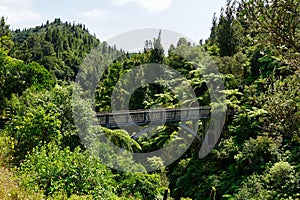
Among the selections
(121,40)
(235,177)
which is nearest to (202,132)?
(235,177)

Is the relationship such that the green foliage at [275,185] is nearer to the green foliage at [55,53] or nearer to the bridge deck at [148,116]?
the bridge deck at [148,116]

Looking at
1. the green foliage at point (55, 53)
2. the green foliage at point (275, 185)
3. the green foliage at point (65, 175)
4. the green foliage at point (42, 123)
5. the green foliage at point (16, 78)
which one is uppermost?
the green foliage at point (55, 53)

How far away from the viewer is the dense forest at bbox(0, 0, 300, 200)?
417cm

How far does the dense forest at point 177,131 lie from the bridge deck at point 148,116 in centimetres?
56

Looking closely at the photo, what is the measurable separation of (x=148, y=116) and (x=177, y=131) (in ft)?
14.6

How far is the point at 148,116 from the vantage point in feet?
39.9

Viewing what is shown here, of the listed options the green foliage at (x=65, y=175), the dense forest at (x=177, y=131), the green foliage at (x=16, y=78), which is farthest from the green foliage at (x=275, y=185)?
the green foliage at (x=16, y=78)

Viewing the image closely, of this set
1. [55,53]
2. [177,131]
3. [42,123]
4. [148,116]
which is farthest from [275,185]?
[55,53]

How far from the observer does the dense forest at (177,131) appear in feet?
13.7

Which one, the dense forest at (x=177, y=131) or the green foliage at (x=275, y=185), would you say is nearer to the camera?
the dense forest at (x=177, y=131)

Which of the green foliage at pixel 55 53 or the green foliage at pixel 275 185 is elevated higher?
the green foliage at pixel 55 53

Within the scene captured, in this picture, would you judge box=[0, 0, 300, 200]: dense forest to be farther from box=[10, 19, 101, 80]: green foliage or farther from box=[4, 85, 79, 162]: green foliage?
box=[10, 19, 101, 80]: green foliage

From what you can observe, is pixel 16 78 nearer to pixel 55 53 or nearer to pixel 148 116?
pixel 148 116

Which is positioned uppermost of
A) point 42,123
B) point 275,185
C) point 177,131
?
point 42,123
